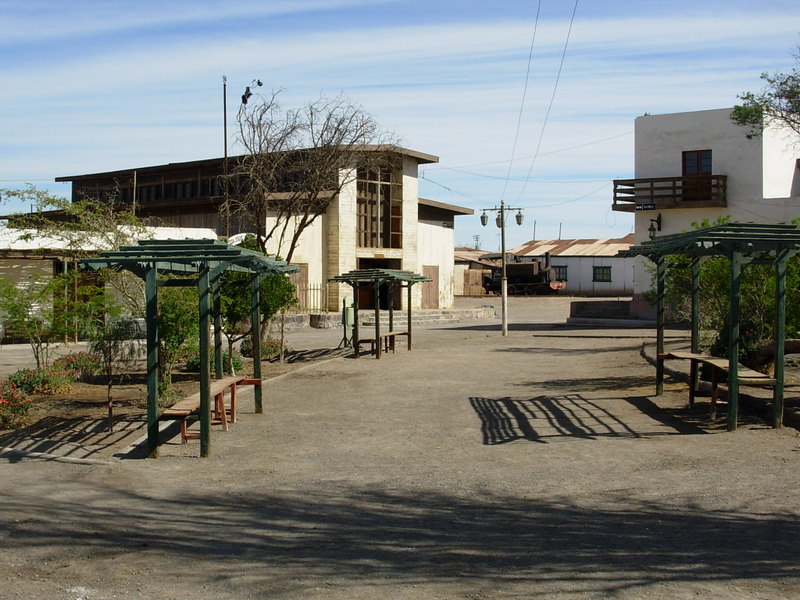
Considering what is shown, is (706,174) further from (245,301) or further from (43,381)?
(43,381)

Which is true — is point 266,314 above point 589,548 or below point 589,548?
above

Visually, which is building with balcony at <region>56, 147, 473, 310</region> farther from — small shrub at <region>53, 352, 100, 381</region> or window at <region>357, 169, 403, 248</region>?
small shrub at <region>53, 352, 100, 381</region>

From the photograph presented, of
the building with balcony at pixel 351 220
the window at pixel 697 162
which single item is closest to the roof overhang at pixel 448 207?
the building with balcony at pixel 351 220

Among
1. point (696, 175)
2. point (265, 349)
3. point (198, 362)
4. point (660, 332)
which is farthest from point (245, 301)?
point (696, 175)

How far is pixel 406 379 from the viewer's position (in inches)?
637

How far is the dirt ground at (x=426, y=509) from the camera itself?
5.25m

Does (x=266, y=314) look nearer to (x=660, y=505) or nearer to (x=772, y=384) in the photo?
(x=772, y=384)

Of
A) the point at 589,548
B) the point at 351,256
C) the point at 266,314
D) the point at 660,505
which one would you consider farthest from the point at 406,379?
the point at 351,256

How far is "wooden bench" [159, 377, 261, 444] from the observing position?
9.42 meters

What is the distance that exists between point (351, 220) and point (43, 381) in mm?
23452

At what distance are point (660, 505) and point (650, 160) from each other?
30163mm

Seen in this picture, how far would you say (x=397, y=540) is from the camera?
6082 mm

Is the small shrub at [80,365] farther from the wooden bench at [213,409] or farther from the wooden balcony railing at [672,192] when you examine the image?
the wooden balcony railing at [672,192]

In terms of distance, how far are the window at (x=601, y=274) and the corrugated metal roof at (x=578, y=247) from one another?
1.03m
